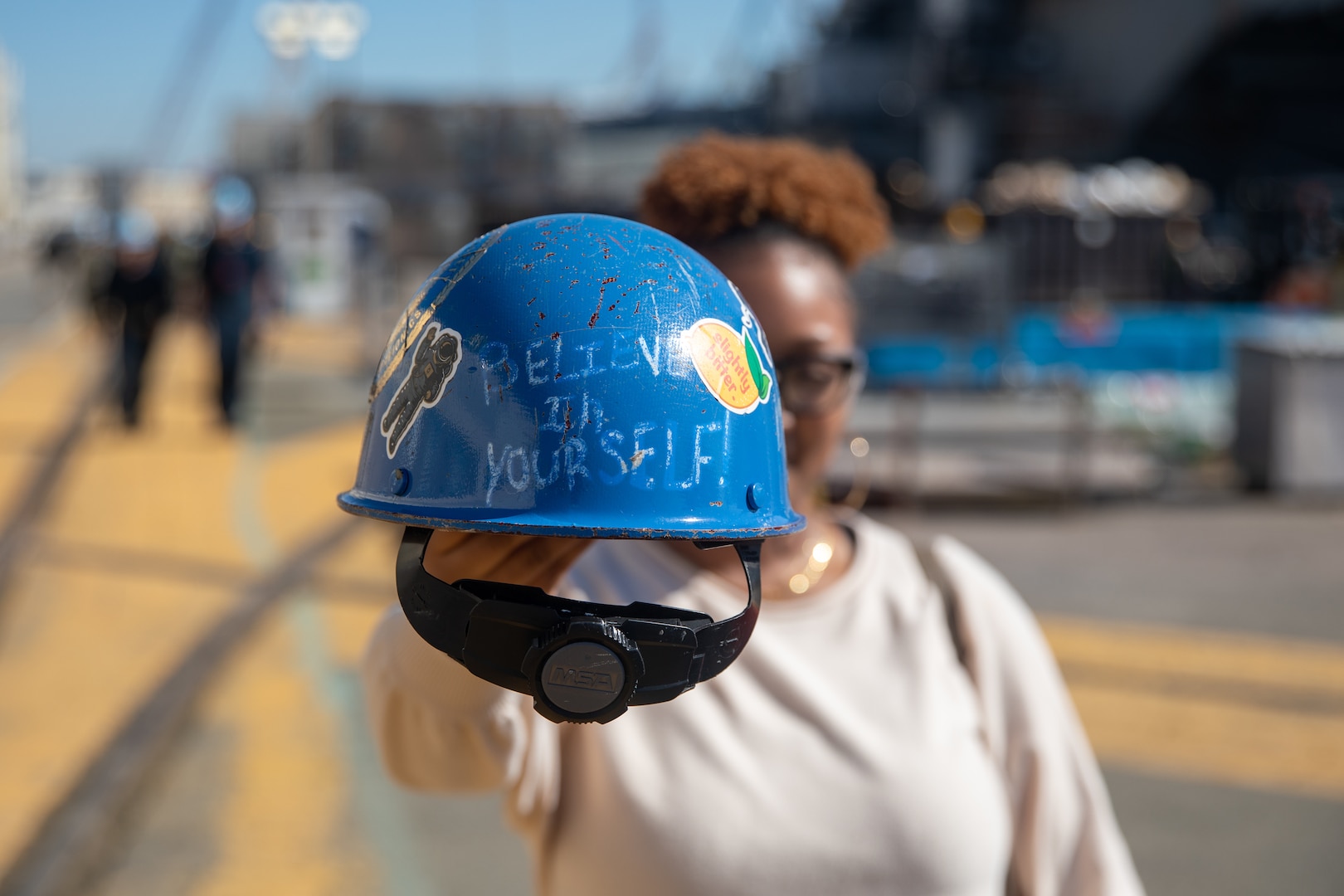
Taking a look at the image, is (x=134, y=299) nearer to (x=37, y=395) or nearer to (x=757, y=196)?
(x=37, y=395)

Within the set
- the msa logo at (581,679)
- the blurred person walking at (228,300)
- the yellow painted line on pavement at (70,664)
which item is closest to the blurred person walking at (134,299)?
the blurred person walking at (228,300)

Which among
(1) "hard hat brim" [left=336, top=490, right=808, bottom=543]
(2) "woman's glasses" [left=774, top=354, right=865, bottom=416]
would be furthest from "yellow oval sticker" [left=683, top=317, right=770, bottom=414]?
(2) "woman's glasses" [left=774, top=354, right=865, bottom=416]

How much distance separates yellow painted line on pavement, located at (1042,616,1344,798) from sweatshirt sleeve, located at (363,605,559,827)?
13.3 feet

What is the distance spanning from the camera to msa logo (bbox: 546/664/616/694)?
112 centimetres

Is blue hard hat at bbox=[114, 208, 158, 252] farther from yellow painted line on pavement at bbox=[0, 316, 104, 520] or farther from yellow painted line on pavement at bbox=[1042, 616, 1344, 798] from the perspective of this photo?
yellow painted line on pavement at bbox=[1042, 616, 1344, 798]

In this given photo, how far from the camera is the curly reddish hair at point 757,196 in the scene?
5.87 feet

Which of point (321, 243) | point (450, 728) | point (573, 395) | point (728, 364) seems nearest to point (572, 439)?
point (573, 395)

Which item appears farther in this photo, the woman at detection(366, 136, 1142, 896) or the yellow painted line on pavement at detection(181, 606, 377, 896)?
the yellow painted line on pavement at detection(181, 606, 377, 896)

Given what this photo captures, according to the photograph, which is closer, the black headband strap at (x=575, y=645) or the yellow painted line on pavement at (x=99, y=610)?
the black headband strap at (x=575, y=645)

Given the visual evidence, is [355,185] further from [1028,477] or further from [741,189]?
[741,189]

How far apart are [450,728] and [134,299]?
13.1 metres

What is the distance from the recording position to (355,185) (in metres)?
29.7

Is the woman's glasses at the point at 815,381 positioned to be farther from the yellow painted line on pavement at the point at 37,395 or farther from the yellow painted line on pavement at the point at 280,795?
the yellow painted line on pavement at the point at 37,395

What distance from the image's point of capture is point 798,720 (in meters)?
1.73
